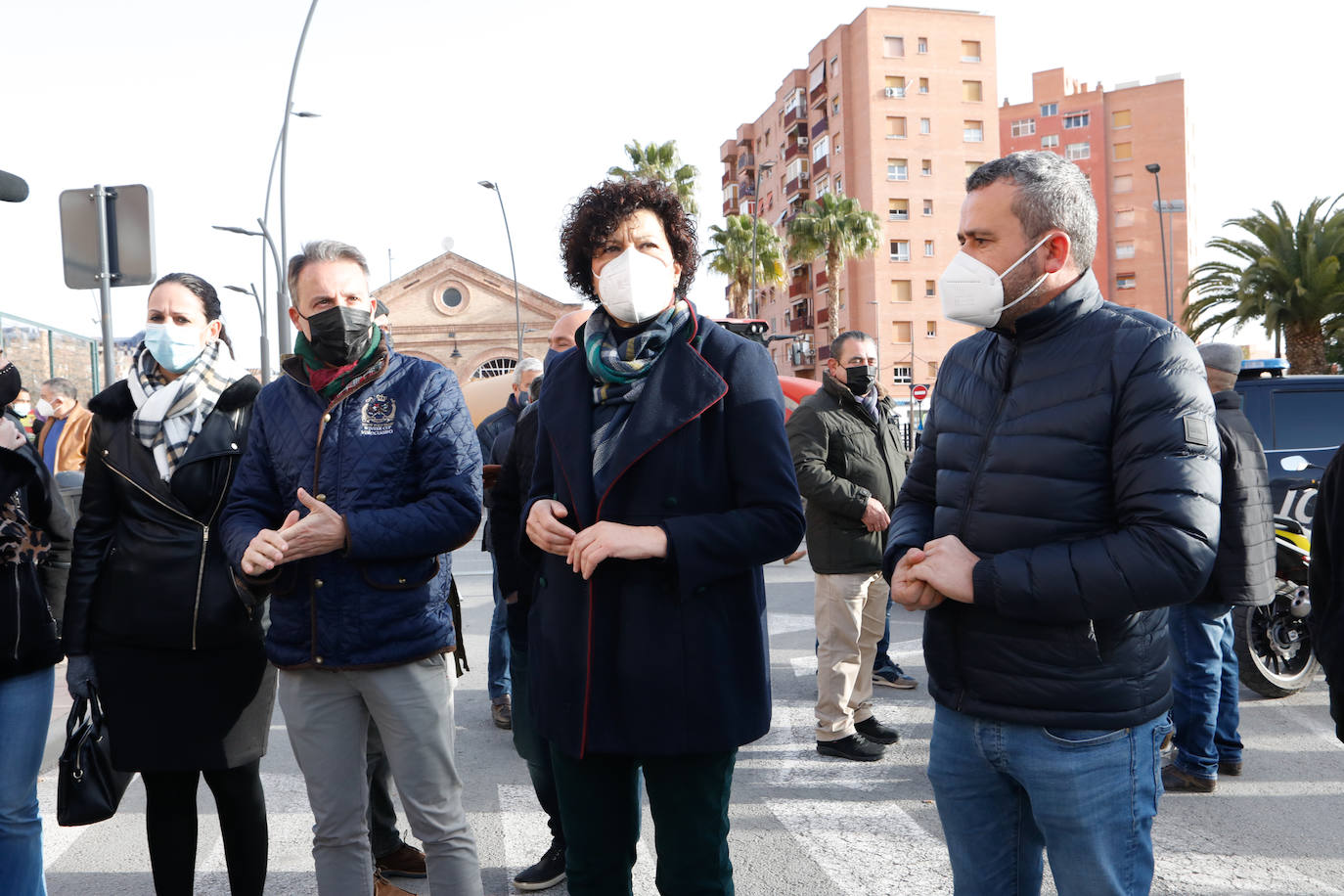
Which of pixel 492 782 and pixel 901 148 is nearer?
pixel 492 782

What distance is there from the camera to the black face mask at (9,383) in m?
3.19

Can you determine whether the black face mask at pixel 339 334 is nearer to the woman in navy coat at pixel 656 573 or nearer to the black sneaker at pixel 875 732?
the woman in navy coat at pixel 656 573

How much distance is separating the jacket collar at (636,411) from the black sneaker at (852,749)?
11.1 feet

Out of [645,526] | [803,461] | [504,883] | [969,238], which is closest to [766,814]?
[504,883]

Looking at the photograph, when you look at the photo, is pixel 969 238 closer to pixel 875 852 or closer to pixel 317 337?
pixel 317 337

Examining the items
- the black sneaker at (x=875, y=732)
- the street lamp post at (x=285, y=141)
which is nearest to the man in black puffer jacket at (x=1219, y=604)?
the black sneaker at (x=875, y=732)

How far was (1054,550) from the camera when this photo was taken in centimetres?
214

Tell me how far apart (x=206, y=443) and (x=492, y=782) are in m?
2.49

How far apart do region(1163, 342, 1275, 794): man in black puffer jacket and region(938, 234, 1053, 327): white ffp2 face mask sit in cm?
294

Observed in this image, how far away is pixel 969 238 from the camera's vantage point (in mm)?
2416

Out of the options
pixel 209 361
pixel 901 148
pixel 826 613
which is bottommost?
pixel 826 613

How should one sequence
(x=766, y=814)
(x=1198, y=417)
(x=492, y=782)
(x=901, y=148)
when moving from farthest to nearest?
(x=901, y=148) → (x=492, y=782) → (x=766, y=814) → (x=1198, y=417)

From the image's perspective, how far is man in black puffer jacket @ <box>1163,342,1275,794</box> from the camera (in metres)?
4.84

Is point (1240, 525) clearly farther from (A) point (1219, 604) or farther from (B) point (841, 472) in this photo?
(B) point (841, 472)
